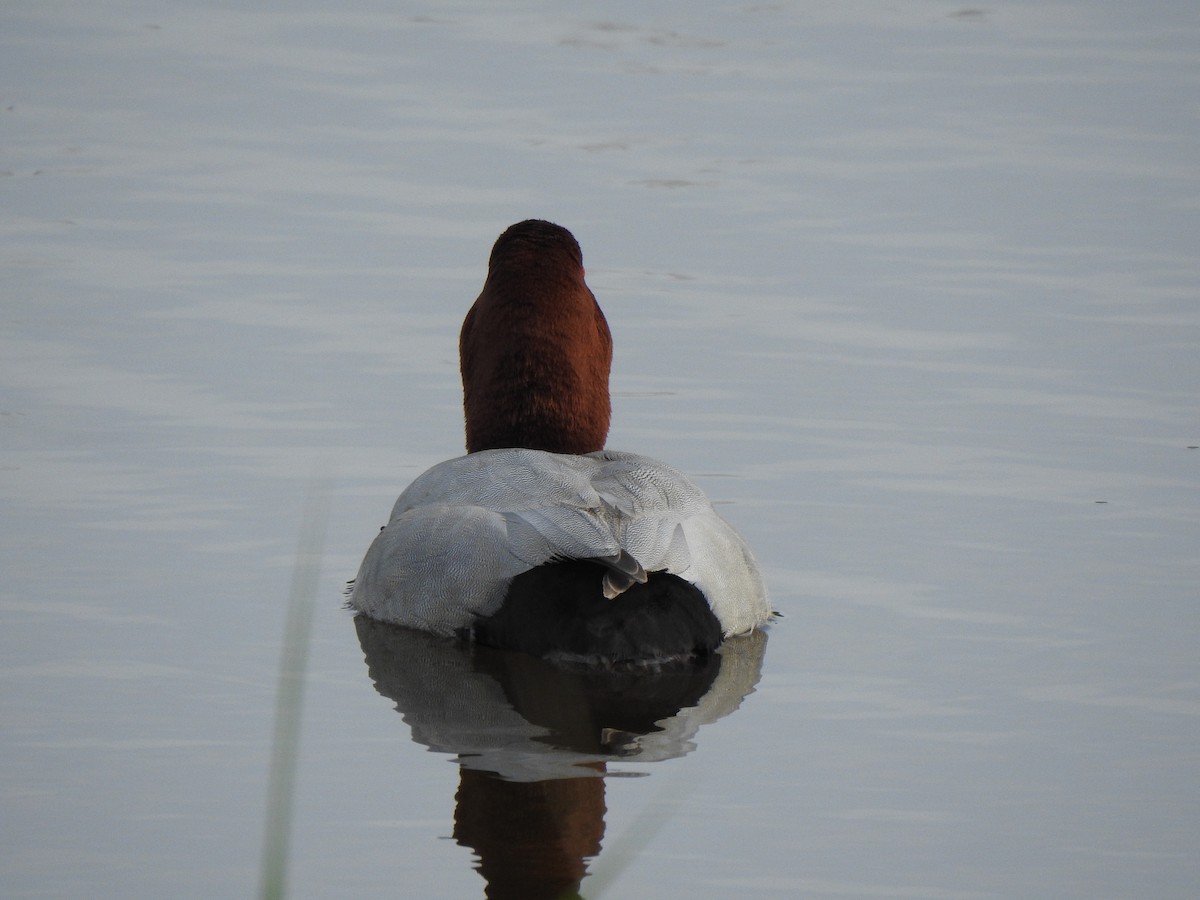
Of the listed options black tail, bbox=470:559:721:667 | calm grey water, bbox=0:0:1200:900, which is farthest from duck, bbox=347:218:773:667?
calm grey water, bbox=0:0:1200:900

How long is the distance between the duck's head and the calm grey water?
825 mm

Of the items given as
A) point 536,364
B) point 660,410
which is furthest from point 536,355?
point 660,410

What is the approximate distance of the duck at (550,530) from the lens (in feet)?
22.9

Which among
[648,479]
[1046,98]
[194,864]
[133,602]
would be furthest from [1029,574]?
[1046,98]

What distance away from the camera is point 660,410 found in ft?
33.7

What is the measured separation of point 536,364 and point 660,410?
202 cm

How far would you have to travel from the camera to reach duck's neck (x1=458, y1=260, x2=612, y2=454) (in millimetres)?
8320

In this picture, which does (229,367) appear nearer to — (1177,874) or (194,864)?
(194,864)

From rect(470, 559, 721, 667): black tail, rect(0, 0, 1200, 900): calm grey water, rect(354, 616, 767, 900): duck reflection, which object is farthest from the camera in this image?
rect(470, 559, 721, 667): black tail

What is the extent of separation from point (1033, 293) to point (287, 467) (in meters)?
4.72

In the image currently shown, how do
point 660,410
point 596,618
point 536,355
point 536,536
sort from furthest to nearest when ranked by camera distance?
point 660,410, point 536,355, point 536,536, point 596,618

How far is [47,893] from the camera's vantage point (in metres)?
5.27

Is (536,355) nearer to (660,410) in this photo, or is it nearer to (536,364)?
(536,364)

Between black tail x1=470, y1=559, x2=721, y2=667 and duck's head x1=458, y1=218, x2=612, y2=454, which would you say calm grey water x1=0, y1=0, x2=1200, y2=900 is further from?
duck's head x1=458, y1=218, x2=612, y2=454
